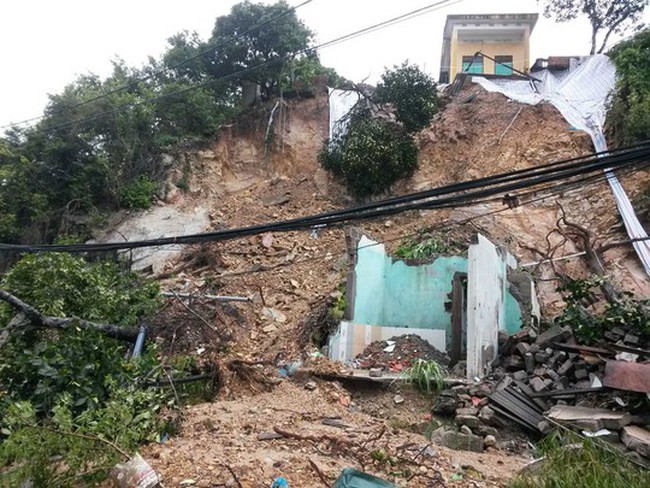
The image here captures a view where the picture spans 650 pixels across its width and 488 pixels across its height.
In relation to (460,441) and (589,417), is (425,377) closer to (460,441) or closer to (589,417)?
(460,441)

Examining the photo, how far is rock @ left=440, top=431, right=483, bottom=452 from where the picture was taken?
203 inches

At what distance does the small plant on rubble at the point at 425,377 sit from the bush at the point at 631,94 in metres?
8.71

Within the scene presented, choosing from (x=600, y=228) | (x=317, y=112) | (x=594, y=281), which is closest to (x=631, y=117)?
(x=600, y=228)

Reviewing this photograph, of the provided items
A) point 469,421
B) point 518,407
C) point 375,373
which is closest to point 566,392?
point 518,407

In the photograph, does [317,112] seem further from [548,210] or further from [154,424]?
[154,424]

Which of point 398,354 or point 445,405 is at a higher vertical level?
Answer: point 398,354

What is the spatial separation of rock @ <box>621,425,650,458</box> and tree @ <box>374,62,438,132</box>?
35.4 ft

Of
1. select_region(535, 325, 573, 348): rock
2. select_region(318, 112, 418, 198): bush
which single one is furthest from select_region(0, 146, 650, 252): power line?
select_region(318, 112, 418, 198): bush

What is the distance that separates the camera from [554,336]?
6875 mm

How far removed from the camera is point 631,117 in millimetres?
11617

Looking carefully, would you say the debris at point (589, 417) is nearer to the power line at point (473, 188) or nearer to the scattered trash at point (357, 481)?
the power line at point (473, 188)

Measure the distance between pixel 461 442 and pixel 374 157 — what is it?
9690 mm

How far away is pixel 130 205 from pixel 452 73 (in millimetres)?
14858

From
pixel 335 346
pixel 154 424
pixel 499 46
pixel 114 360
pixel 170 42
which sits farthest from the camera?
pixel 499 46
